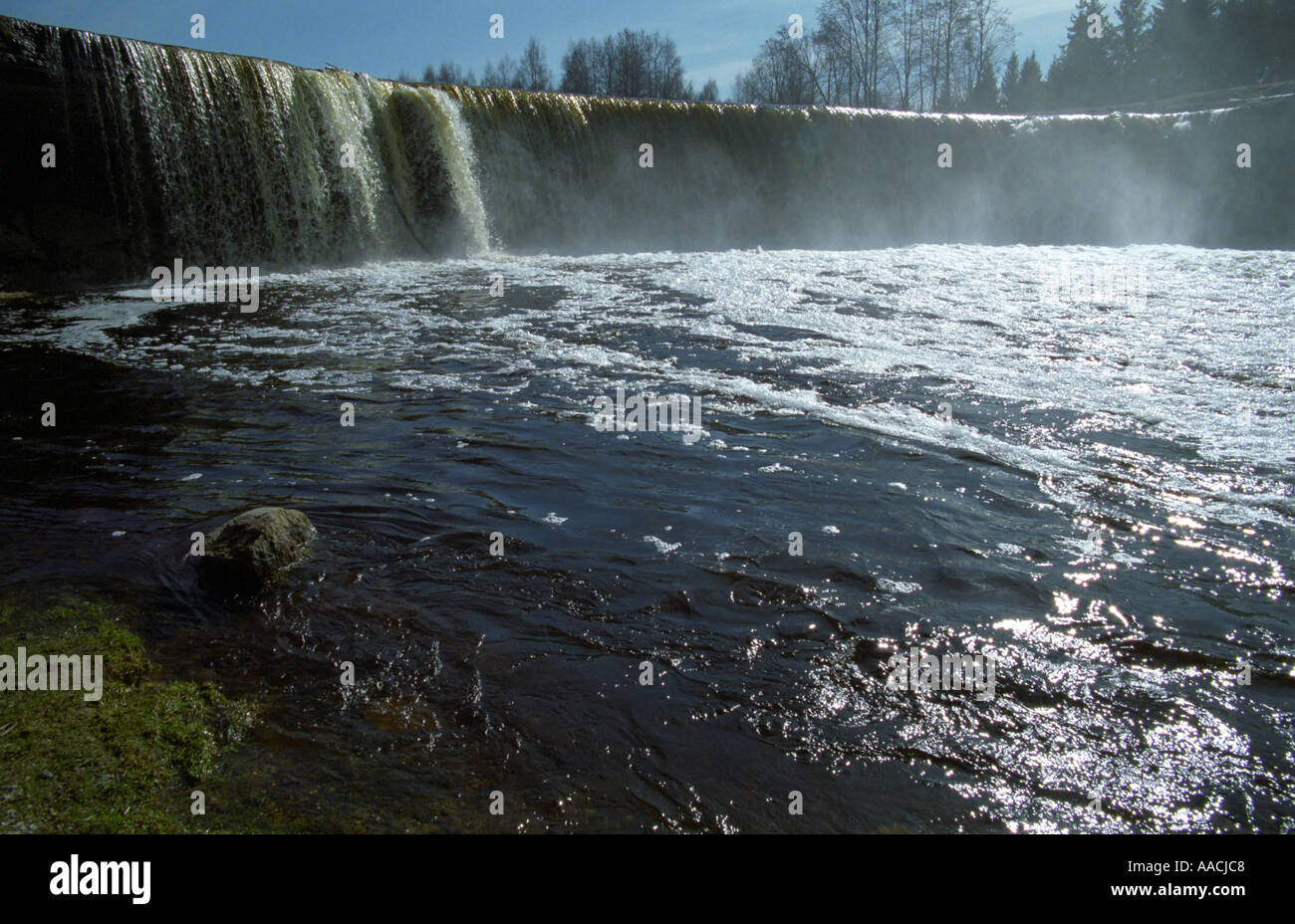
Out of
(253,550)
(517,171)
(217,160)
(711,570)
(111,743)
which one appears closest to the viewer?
(111,743)

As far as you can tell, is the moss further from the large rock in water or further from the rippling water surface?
the large rock in water

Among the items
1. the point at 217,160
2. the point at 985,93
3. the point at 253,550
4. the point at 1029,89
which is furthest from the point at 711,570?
the point at 1029,89

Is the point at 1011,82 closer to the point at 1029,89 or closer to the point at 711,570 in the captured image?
the point at 1029,89

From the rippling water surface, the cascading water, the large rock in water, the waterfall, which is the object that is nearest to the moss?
the rippling water surface

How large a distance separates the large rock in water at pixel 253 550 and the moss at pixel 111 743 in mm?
555

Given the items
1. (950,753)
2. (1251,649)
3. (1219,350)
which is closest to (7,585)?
(950,753)

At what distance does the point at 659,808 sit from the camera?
2629 millimetres

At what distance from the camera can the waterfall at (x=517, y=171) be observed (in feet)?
44.5

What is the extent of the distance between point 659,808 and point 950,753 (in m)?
1.09

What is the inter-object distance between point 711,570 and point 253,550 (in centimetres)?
228

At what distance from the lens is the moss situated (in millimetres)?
2373

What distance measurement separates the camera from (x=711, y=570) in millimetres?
4207

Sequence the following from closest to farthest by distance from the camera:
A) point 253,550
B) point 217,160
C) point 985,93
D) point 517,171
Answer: point 253,550, point 217,160, point 517,171, point 985,93
